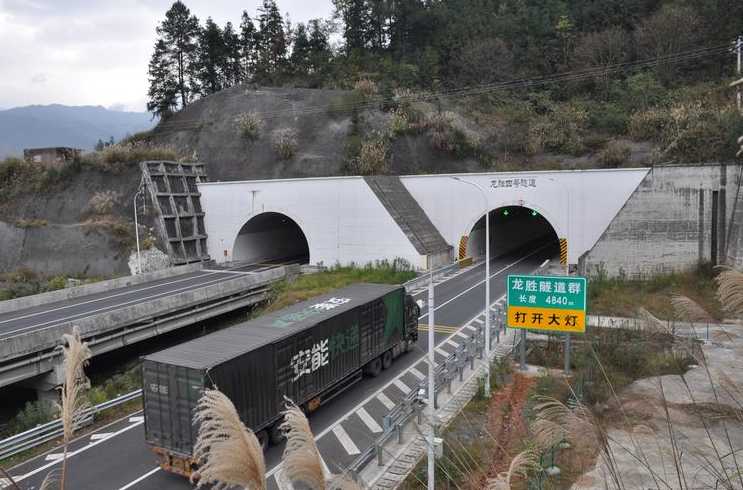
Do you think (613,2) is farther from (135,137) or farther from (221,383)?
(221,383)

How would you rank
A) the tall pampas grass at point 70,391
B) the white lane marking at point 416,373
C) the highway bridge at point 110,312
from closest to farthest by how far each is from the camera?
the tall pampas grass at point 70,391, the white lane marking at point 416,373, the highway bridge at point 110,312

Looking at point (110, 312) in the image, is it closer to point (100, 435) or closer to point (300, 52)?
point (100, 435)

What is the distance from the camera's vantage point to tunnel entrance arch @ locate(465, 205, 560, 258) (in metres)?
39.5

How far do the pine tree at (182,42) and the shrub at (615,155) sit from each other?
161ft

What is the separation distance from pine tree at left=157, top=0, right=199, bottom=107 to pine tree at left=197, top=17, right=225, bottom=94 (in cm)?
84

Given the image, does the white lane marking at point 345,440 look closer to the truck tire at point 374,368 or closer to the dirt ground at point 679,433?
the truck tire at point 374,368

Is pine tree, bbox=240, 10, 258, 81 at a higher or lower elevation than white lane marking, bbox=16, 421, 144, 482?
higher

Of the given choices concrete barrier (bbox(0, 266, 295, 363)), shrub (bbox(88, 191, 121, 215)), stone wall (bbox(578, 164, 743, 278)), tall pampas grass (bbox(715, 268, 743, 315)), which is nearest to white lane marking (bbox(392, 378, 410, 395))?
concrete barrier (bbox(0, 266, 295, 363))

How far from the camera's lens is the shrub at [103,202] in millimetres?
42969

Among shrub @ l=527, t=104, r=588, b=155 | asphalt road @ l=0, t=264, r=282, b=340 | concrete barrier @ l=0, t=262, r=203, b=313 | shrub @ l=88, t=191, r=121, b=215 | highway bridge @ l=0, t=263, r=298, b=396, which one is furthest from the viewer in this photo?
shrub @ l=88, t=191, r=121, b=215

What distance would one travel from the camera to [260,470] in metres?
3.34

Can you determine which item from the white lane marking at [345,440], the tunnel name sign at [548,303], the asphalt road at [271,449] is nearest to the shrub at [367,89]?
the asphalt road at [271,449]

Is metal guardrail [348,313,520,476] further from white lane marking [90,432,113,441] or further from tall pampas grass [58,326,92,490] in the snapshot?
white lane marking [90,432,113,441]

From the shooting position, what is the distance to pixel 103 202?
142 ft
